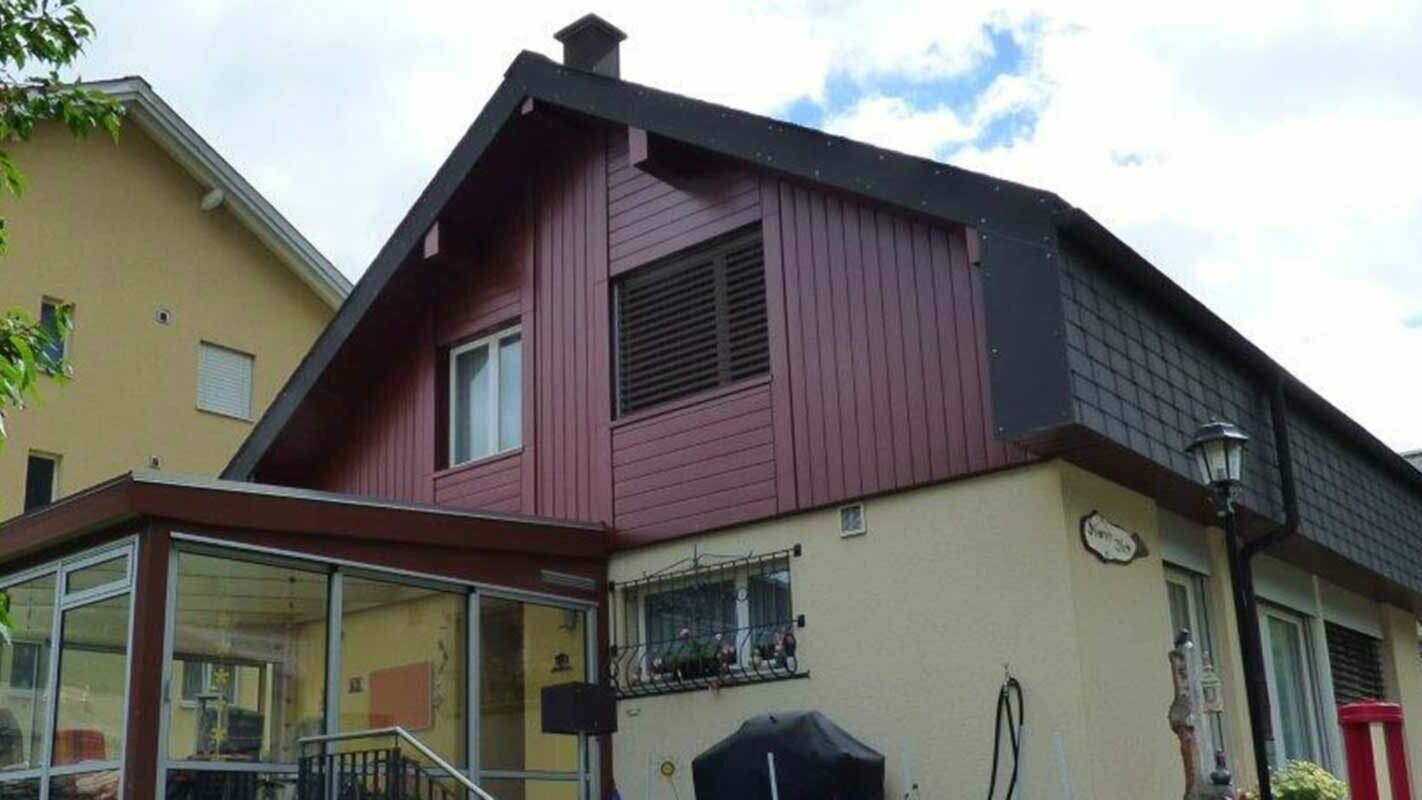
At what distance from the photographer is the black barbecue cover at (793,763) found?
9.58 meters

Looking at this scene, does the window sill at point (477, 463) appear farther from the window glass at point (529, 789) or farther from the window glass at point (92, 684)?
the window glass at point (92, 684)

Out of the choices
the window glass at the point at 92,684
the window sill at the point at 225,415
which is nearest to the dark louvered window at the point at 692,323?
the window glass at the point at 92,684

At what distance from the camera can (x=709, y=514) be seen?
11.4 meters

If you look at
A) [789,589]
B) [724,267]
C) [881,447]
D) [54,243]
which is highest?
[54,243]

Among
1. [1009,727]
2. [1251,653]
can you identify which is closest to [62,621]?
[1009,727]

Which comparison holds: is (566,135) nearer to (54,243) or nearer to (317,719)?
(317,719)

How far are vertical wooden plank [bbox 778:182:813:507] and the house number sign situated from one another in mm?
1915

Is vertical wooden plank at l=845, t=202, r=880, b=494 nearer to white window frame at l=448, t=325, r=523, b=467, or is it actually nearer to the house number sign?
the house number sign

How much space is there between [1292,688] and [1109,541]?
13.1 feet

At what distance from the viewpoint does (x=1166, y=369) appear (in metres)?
10.5

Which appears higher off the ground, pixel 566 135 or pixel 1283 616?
pixel 566 135

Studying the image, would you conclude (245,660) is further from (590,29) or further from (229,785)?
(590,29)

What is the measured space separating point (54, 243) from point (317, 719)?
12.8 metres

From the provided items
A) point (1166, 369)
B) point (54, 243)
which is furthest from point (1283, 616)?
Answer: point (54, 243)
